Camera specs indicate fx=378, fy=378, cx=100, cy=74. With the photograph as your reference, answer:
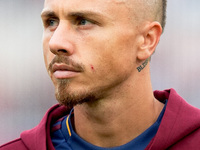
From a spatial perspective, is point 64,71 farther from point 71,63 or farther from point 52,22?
point 52,22

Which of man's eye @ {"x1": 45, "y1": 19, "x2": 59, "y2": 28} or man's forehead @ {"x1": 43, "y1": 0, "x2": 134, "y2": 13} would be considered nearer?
man's forehead @ {"x1": 43, "y1": 0, "x2": 134, "y2": 13}

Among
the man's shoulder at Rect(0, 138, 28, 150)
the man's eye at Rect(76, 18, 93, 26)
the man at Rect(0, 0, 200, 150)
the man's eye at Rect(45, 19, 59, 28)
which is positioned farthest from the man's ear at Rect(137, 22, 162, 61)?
the man's shoulder at Rect(0, 138, 28, 150)

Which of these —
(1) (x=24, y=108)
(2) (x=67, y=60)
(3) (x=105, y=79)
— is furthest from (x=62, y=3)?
(1) (x=24, y=108)

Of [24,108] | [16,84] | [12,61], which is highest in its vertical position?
[12,61]

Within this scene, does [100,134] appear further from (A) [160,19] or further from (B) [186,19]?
(B) [186,19]

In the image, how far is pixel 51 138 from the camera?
2307mm

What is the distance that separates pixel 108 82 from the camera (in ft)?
6.65

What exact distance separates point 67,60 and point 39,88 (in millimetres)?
3284

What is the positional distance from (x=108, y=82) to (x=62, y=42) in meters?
0.33

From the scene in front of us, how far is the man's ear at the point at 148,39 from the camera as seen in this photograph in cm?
214

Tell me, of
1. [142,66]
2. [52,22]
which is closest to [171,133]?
[142,66]

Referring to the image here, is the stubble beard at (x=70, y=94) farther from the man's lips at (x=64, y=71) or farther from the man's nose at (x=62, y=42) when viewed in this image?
the man's nose at (x=62, y=42)

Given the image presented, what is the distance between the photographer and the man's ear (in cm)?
214

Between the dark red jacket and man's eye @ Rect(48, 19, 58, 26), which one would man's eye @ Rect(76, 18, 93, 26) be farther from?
the dark red jacket
